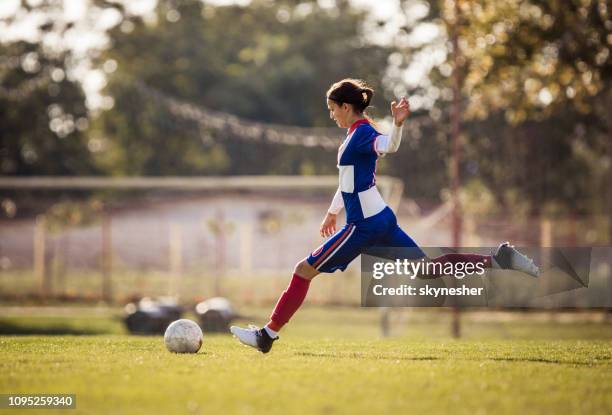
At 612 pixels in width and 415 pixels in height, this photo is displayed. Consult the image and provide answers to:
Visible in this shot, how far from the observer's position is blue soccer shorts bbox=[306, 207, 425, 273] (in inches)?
335

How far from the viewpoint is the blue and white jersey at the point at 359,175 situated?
27.9 feet

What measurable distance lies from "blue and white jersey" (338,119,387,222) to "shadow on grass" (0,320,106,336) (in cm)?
1286

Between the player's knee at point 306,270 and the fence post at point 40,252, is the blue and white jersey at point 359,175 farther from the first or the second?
the fence post at point 40,252

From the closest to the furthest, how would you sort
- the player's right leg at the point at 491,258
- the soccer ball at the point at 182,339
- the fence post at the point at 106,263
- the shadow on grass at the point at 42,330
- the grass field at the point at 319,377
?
the grass field at the point at 319,377, the player's right leg at the point at 491,258, the soccer ball at the point at 182,339, the shadow on grass at the point at 42,330, the fence post at the point at 106,263

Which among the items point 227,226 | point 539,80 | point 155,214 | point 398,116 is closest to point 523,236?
point 539,80

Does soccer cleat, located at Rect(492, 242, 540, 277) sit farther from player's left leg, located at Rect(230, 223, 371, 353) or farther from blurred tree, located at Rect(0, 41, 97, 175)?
blurred tree, located at Rect(0, 41, 97, 175)

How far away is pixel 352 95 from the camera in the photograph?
28.7 ft

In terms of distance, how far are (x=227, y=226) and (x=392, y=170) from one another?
30.1 ft

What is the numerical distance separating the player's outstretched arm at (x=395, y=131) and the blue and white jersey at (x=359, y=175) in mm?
244

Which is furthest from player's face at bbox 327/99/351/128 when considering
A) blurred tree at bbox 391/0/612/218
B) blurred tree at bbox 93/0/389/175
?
blurred tree at bbox 93/0/389/175

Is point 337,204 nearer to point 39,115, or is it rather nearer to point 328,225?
point 328,225

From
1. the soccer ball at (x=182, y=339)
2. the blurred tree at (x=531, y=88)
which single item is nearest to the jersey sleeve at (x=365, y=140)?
the soccer ball at (x=182, y=339)

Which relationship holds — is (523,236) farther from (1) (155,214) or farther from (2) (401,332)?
(1) (155,214)

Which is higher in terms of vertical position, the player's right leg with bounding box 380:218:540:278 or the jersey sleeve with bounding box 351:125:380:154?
the jersey sleeve with bounding box 351:125:380:154
